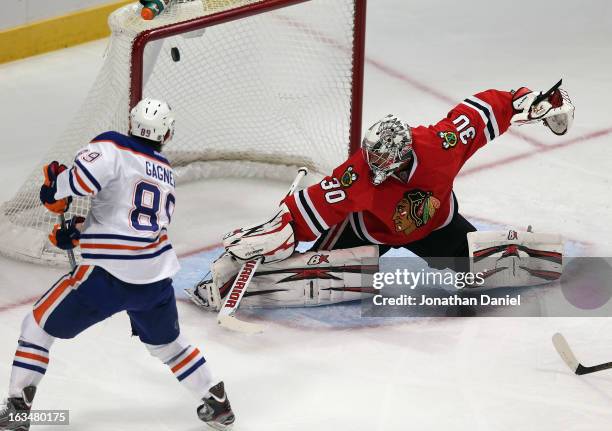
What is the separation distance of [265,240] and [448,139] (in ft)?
2.10

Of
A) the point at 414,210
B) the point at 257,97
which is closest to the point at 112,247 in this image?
the point at 414,210

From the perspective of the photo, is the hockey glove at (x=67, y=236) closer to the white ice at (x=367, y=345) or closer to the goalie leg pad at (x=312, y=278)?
the white ice at (x=367, y=345)

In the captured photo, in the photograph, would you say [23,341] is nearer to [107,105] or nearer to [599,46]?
[107,105]

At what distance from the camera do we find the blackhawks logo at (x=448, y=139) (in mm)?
4410

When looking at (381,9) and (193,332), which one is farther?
(381,9)

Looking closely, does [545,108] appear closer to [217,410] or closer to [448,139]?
[448,139]

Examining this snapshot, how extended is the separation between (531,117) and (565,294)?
59 centimetres

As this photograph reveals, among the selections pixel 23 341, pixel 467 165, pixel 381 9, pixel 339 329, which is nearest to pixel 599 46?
pixel 381 9

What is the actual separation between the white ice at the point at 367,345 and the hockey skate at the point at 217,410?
0.31ft

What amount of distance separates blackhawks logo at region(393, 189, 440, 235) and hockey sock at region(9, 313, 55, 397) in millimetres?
1211

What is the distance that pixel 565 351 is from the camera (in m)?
4.30

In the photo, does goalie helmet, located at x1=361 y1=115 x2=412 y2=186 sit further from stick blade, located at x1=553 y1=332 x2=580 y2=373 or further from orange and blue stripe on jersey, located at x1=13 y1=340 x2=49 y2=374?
orange and blue stripe on jersey, located at x1=13 y1=340 x2=49 y2=374

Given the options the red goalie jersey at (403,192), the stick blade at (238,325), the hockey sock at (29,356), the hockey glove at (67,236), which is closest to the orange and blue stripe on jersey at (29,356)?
the hockey sock at (29,356)

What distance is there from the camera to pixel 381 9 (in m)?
7.31
